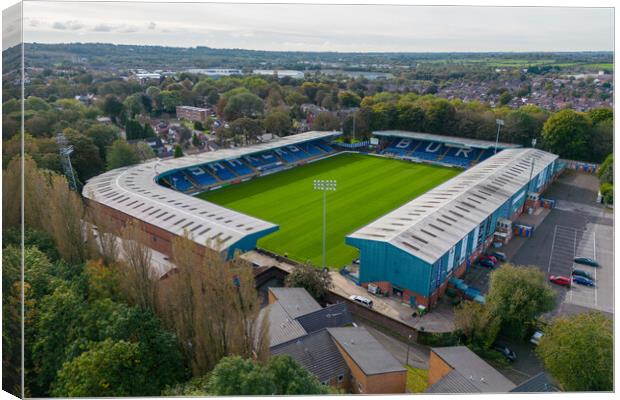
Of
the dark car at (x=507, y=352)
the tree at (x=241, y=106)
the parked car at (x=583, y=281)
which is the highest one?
the tree at (x=241, y=106)

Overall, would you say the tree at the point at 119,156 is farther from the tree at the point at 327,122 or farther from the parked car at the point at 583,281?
the parked car at the point at 583,281

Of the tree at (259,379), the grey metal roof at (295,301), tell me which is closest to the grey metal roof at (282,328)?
the grey metal roof at (295,301)

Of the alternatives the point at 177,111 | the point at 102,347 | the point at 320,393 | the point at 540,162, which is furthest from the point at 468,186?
the point at 177,111

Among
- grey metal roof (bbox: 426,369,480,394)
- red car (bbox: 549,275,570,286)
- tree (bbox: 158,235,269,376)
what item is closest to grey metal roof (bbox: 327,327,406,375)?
grey metal roof (bbox: 426,369,480,394)

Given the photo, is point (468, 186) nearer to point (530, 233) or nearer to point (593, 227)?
point (530, 233)

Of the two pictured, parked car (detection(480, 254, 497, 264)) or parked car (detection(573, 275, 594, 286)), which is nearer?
parked car (detection(573, 275, 594, 286))

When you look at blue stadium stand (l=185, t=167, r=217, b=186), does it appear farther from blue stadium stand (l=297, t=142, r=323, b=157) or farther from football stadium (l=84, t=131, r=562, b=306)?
blue stadium stand (l=297, t=142, r=323, b=157)
